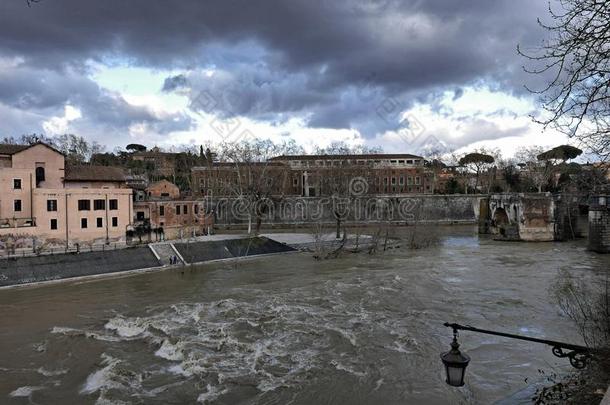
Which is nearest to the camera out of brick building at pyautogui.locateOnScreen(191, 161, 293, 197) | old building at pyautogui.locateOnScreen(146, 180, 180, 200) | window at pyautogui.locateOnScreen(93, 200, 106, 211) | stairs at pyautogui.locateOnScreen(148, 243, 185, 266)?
stairs at pyautogui.locateOnScreen(148, 243, 185, 266)

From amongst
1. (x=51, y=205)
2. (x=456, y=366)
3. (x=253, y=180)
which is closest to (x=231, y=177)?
(x=253, y=180)

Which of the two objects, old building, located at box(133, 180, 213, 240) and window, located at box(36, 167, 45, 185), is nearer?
window, located at box(36, 167, 45, 185)

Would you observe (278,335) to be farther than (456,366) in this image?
Yes

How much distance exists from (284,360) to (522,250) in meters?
30.9

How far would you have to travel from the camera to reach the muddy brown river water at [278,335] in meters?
12.8

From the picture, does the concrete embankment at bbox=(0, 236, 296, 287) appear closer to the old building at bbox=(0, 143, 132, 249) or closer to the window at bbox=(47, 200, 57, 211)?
the old building at bbox=(0, 143, 132, 249)

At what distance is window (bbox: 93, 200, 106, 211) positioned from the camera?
36438 millimetres

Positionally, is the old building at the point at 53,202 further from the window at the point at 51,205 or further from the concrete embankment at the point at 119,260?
the concrete embankment at the point at 119,260

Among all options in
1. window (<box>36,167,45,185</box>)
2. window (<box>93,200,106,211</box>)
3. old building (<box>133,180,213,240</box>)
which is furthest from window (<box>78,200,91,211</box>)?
old building (<box>133,180,213,240</box>)

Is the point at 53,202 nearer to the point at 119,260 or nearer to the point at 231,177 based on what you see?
the point at 119,260

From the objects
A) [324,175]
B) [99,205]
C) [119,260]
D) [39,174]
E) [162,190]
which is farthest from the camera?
[324,175]

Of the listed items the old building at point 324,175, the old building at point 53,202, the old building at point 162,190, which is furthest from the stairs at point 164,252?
the old building at point 324,175

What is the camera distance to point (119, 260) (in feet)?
104

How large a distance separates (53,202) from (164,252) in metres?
8.74
